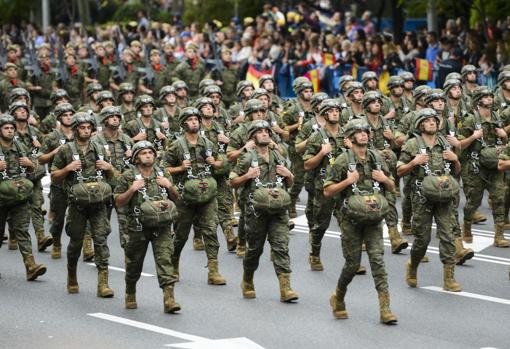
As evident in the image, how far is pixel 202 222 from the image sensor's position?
725 inches

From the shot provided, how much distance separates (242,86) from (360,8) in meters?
22.4

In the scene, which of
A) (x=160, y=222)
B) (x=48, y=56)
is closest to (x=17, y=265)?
(x=160, y=222)

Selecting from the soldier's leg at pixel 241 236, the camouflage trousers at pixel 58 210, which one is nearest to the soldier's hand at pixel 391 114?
the soldier's leg at pixel 241 236

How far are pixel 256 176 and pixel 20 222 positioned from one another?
3.40 m

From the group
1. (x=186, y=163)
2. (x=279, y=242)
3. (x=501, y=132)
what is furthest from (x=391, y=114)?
(x=279, y=242)

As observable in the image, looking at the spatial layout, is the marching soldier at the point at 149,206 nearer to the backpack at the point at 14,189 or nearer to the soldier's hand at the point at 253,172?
the soldier's hand at the point at 253,172

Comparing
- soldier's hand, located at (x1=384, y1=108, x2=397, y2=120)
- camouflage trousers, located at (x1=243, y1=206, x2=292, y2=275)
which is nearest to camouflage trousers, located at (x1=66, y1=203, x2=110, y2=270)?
camouflage trousers, located at (x1=243, y1=206, x2=292, y2=275)

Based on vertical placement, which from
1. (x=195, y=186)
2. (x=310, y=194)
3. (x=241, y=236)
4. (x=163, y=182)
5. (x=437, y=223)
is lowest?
(x=241, y=236)

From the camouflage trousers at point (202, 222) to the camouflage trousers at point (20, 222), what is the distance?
1925mm

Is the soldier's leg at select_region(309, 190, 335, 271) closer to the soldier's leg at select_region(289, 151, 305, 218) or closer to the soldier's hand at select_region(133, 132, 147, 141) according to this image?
the soldier's leg at select_region(289, 151, 305, 218)

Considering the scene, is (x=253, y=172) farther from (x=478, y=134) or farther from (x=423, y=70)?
(x=423, y=70)

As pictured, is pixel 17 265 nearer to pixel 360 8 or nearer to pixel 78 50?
pixel 78 50

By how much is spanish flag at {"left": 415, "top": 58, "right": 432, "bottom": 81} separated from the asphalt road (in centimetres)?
1018

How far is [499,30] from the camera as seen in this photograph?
3056 centimetres
